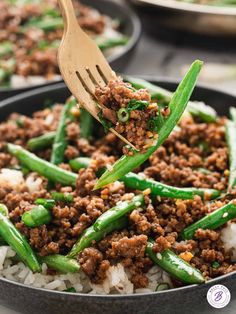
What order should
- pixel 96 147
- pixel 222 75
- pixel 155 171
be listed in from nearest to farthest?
pixel 155 171 < pixel 96 147 < pixel 222 75

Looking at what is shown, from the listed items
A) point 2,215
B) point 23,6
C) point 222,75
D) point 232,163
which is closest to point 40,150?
point 2,215

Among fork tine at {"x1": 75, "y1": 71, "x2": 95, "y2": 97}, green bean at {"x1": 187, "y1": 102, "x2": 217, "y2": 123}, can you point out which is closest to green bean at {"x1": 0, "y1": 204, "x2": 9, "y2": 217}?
fork tine at {"x1": 75, "y1": 71, "x2": 95, "y2": 97}

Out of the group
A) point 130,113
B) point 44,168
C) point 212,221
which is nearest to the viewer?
point 130,113

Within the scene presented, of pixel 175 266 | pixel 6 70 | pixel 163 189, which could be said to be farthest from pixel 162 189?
pixel 6 70

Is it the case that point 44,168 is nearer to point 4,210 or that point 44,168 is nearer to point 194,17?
point 4,210

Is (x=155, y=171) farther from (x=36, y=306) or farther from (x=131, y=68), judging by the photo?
(x=131, y=68)

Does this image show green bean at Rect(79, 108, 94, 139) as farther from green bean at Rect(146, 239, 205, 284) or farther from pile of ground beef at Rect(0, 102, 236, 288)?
green bean at Rect(146, 239, 205, 284)
